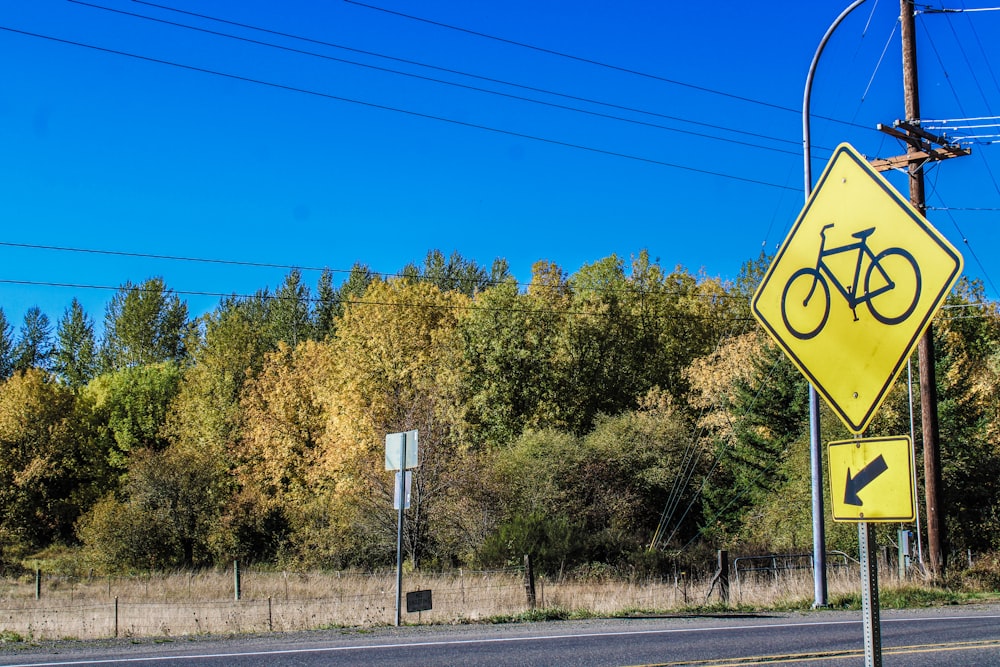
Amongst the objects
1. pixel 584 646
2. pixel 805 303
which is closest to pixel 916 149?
pixel 584 646

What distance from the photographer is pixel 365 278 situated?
74938mm

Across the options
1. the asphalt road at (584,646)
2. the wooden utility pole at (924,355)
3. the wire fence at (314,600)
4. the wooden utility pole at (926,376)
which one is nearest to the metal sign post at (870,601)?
the asphalt road at (584,646)

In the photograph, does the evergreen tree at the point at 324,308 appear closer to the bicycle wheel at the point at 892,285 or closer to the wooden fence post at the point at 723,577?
the wooden fence post at the point at 723,577

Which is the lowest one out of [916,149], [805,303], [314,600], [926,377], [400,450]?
[314,600]

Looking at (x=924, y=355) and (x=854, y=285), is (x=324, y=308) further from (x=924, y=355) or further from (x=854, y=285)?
(x=854, y=285)

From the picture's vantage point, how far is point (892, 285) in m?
3.24

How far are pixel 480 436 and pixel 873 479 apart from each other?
39807 mm

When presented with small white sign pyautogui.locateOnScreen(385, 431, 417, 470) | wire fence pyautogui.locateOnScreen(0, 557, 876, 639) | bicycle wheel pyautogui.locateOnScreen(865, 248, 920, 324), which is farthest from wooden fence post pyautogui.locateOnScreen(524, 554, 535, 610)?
bicycle wheel pyautogui.locateOnScreen(865, 248, 920, 324)

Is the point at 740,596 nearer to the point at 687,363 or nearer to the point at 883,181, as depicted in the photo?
the point at 883,181

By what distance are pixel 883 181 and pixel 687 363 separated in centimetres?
5012

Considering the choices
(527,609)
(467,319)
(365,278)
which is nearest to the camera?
(527,609)

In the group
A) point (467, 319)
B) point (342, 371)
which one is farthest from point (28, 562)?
point (467, 319)

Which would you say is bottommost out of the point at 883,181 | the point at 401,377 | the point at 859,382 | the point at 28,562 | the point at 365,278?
the point at 28,562

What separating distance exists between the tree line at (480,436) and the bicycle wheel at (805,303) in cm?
2397
